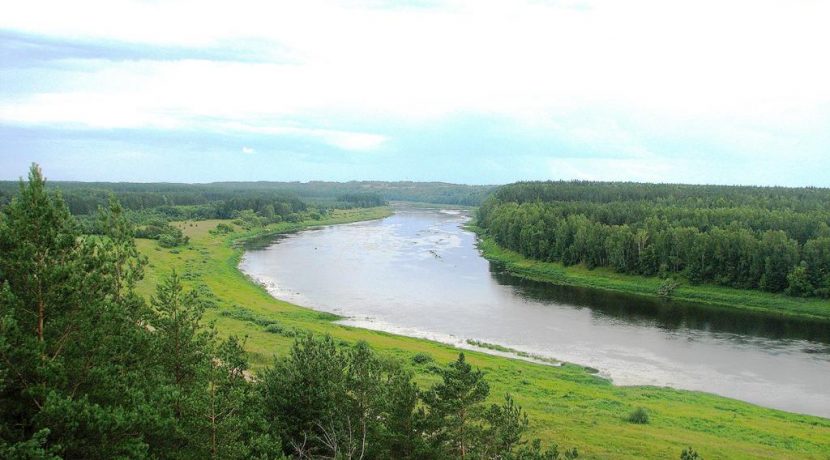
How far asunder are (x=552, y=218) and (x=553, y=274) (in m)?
15.4

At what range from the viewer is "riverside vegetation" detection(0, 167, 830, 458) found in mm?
11305

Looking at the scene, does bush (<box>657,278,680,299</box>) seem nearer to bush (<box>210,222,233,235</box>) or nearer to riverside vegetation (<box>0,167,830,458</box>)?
riverside vegetation (<box>0,167,830,458</box>)

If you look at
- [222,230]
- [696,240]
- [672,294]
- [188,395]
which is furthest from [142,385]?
[222,230]

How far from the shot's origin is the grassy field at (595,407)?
25.1m

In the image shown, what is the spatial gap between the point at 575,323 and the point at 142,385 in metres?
44.9

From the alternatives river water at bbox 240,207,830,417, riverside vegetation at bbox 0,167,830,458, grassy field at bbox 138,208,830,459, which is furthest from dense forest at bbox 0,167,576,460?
river water at bbox 240,207,830,417

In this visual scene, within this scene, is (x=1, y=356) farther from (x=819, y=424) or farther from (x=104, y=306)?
(x=819, y=424)

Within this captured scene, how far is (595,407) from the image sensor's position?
3081 centimetres

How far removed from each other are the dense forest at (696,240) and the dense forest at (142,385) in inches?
2305

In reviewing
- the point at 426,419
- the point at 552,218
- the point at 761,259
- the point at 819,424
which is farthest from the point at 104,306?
the point at 552,218

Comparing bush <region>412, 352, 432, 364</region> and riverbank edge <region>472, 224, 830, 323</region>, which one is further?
riverbank edge <region>472, 224, 830, 323</region>

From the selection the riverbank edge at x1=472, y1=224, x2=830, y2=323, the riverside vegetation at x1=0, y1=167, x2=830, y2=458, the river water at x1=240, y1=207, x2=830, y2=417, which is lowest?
the river water at x1=240, y1=207, x2=830, y2=417

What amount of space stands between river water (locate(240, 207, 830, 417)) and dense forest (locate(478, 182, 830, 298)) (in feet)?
26.3

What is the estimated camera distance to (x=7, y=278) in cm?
1197
